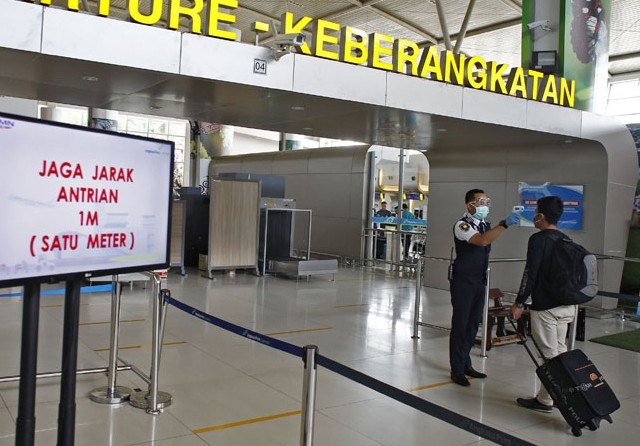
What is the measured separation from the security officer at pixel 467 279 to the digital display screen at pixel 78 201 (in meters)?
3.45

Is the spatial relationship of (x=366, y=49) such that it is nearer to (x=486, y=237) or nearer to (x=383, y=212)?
(x=486, y=237)

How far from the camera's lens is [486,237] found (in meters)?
5.70

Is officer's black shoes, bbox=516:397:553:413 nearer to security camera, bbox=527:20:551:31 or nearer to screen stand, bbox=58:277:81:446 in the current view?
screen stand, bbox=58:277:81:446

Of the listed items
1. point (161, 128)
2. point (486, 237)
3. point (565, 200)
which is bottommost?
point (486, 237)

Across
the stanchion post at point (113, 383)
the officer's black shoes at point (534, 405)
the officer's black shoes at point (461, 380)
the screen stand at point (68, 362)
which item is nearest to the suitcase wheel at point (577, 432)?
the officer's black shoes at point (534, 405)

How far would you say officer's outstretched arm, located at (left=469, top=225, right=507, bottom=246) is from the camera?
18.4 feet

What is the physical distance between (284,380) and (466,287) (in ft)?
6.71

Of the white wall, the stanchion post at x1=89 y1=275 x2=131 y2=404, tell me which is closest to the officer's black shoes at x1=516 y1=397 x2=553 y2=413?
the stanchion post at x1=89 y1=275 x2=131 y2=404

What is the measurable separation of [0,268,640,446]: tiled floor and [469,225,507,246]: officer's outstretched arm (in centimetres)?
146

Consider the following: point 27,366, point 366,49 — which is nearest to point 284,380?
point 27,366

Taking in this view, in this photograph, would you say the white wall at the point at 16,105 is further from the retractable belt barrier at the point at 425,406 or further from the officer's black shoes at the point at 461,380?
the retractable belt barrier at the point at 425,406

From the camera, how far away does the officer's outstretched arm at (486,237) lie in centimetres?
560

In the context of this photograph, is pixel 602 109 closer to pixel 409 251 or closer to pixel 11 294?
pixel 409 251

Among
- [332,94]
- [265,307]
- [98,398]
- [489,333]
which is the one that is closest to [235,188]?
[265,307]
